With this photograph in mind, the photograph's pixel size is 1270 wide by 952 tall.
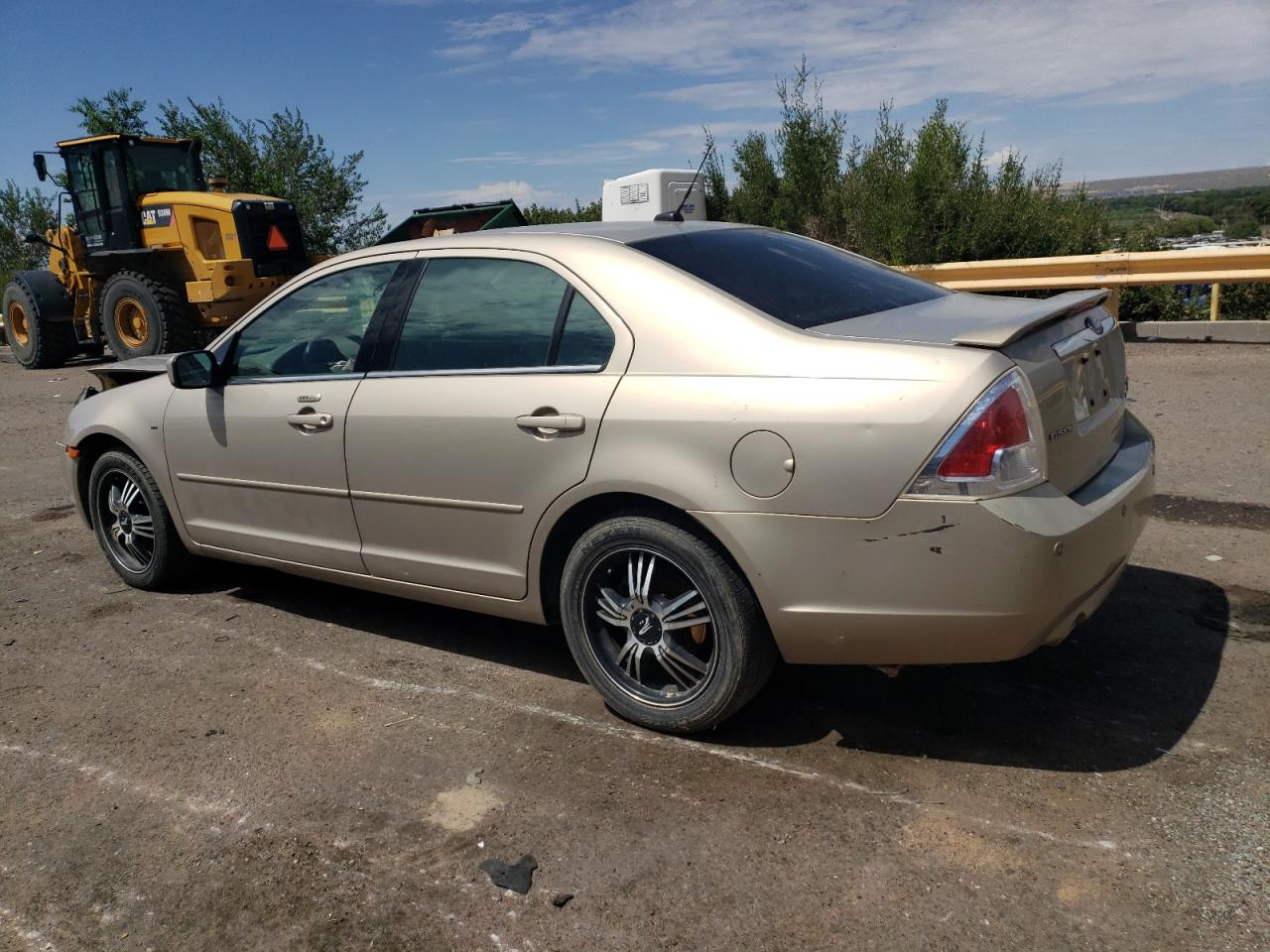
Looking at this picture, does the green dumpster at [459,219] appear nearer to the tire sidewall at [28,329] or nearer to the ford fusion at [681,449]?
the tire sidewall at [28,329]

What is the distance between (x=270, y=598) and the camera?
17.0 ft

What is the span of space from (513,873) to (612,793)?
0.45 meters

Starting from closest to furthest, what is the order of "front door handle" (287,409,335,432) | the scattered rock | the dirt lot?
1. the dirt lot
2. the scattered rock
3. "front door handle" (287,409,335,432)

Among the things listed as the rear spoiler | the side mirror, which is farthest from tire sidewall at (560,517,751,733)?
the side mirror

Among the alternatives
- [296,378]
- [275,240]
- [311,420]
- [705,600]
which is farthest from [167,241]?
[705,600]

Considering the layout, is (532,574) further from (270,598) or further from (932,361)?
(270,598)

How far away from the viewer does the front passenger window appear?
4.27 m

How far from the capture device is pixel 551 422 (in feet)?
11.4

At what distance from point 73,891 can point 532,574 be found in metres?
1.64

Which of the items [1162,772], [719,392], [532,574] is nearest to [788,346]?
[719,392]

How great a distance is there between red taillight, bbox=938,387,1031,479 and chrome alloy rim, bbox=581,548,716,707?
89 centimetres

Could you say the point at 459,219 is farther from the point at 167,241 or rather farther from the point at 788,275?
the point at 788,275

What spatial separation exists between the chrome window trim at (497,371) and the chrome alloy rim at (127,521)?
75.4 inches

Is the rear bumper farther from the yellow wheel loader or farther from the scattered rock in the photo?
the yellow wheel loader
